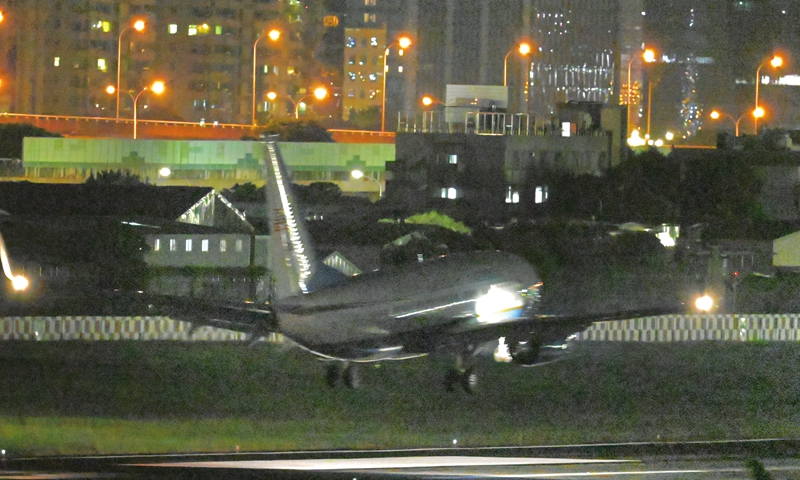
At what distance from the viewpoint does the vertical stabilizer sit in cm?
1942

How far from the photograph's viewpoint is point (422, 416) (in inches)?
722

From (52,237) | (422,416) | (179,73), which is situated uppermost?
(179,73)

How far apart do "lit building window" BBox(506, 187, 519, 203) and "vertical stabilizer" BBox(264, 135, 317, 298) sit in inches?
1555

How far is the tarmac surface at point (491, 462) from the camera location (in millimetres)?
13227

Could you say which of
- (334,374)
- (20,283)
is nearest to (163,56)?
(20,283)

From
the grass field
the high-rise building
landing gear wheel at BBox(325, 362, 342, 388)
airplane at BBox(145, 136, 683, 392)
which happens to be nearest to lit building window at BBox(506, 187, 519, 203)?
the grass field

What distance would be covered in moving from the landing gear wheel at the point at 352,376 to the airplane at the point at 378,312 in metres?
0.02

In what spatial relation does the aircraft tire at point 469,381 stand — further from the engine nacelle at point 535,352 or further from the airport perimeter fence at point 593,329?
the airport perimeter fence at point 593,329

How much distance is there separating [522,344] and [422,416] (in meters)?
3.17

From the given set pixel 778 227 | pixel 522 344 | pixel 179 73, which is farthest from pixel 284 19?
pixel 522 344

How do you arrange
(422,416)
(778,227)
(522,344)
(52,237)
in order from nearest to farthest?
(422,416) < (522,344) < (52,237) < (778,227)

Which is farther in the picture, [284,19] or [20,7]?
[284,19]

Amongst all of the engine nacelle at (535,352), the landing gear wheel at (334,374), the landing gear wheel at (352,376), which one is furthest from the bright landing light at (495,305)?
the landing gear wheel at (334,374)

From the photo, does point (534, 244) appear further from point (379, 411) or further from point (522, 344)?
point (379, 411)
